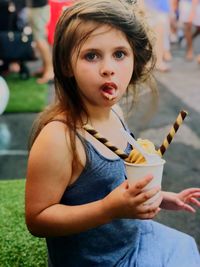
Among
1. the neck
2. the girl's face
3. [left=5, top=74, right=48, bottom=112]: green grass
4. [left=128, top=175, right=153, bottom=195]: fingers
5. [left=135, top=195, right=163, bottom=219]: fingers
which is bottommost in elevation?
[left=5, top=74, right=48, bottom=112]: green grass

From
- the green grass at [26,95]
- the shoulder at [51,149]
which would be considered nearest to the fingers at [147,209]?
the shoulder at [51,149]

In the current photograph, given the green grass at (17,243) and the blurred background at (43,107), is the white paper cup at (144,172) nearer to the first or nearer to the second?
the blurred background at (43,107)

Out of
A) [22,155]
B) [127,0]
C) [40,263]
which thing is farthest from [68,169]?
[22,155]

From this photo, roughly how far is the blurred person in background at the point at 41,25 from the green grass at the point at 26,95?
8.2 inches

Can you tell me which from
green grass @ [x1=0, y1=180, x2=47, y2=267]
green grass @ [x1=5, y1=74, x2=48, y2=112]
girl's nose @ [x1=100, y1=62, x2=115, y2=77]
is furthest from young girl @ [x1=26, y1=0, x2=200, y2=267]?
green grass @ [x1=5, y1=74, x2=48, y2=112]

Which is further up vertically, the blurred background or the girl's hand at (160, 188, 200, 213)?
the girl's hand at (160, 188, 200, 213)

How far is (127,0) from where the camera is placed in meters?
1.51

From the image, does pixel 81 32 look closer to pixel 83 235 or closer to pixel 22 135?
pixel 83 235

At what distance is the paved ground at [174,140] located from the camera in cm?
317

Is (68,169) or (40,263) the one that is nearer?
(68,169)

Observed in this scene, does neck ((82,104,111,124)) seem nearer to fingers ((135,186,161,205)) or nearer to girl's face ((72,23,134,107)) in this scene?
girl's face ((72,23,134,107))

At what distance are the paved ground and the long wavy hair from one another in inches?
55.5

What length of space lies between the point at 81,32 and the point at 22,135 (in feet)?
9.82

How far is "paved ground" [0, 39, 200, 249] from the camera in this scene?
10.4ft
